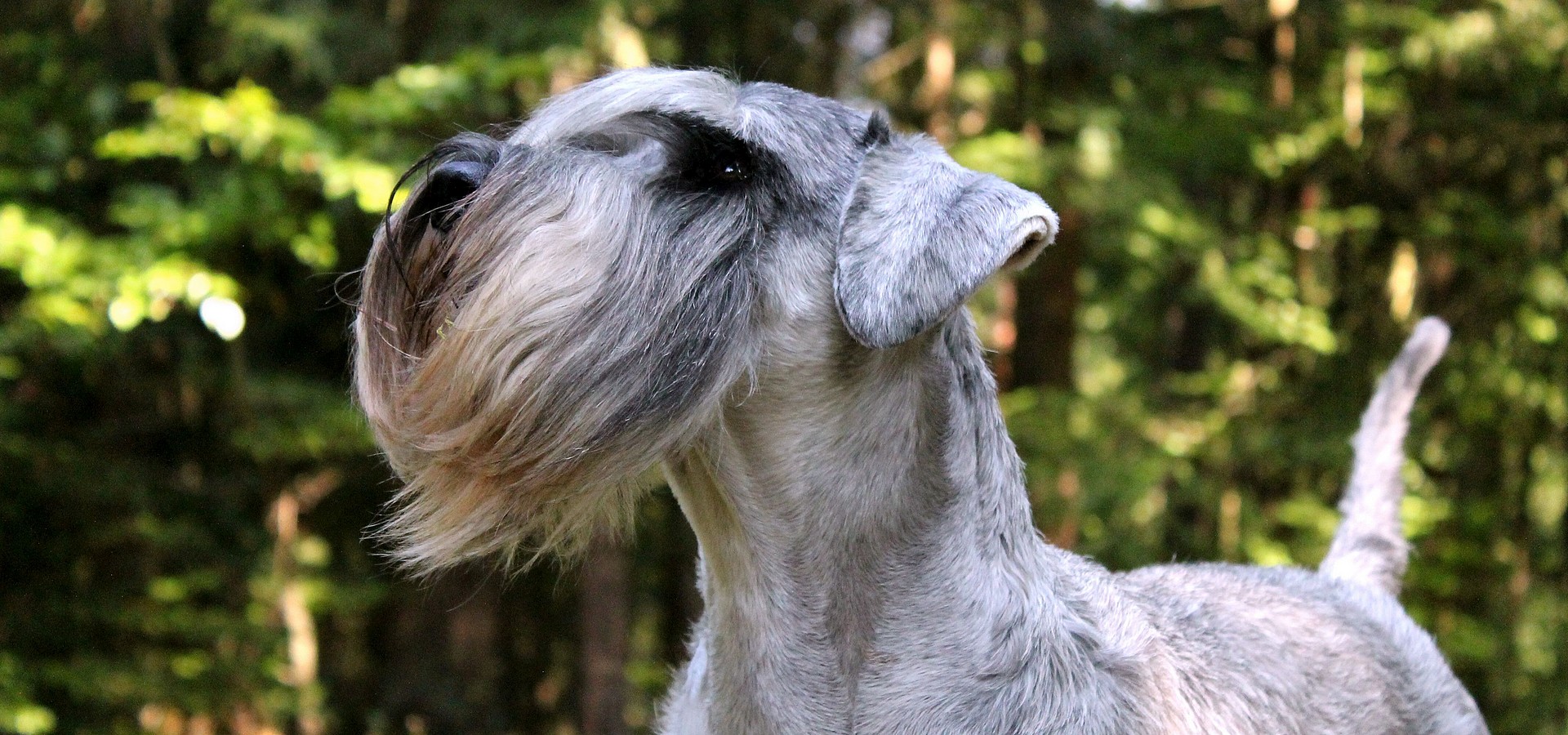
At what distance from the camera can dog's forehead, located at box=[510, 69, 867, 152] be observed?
2.39 m

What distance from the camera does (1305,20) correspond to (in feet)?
30.4

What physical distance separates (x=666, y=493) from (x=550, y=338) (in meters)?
6.12

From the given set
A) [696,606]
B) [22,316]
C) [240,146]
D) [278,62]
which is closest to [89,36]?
[278,62]

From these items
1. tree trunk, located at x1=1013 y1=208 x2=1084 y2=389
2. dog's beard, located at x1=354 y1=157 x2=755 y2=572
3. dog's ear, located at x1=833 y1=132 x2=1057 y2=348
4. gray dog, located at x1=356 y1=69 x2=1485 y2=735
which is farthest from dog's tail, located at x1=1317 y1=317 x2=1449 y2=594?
tree trunk, located at x1=1013 y1=208 x2=1084 y2=389

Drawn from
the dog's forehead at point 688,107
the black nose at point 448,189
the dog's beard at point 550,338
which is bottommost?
the dog's beard at point 550,338

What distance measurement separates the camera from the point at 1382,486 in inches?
159

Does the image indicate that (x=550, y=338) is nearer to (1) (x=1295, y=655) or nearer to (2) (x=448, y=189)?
(2) (x=448, y=189)

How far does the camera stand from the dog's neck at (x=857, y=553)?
2.45 m

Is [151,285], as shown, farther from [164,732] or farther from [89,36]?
[164,732]

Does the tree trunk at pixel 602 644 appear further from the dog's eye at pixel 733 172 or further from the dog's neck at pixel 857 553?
the dog's eye at pixel 733 172

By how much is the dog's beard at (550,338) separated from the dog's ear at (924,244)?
0.67 feet

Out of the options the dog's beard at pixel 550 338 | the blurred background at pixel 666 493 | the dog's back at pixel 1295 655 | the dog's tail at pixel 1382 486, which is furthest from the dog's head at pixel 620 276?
the blurred background at pixel 666 493

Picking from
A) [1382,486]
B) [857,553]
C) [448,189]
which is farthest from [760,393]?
[1382,486]

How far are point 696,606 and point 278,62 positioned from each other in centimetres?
453
